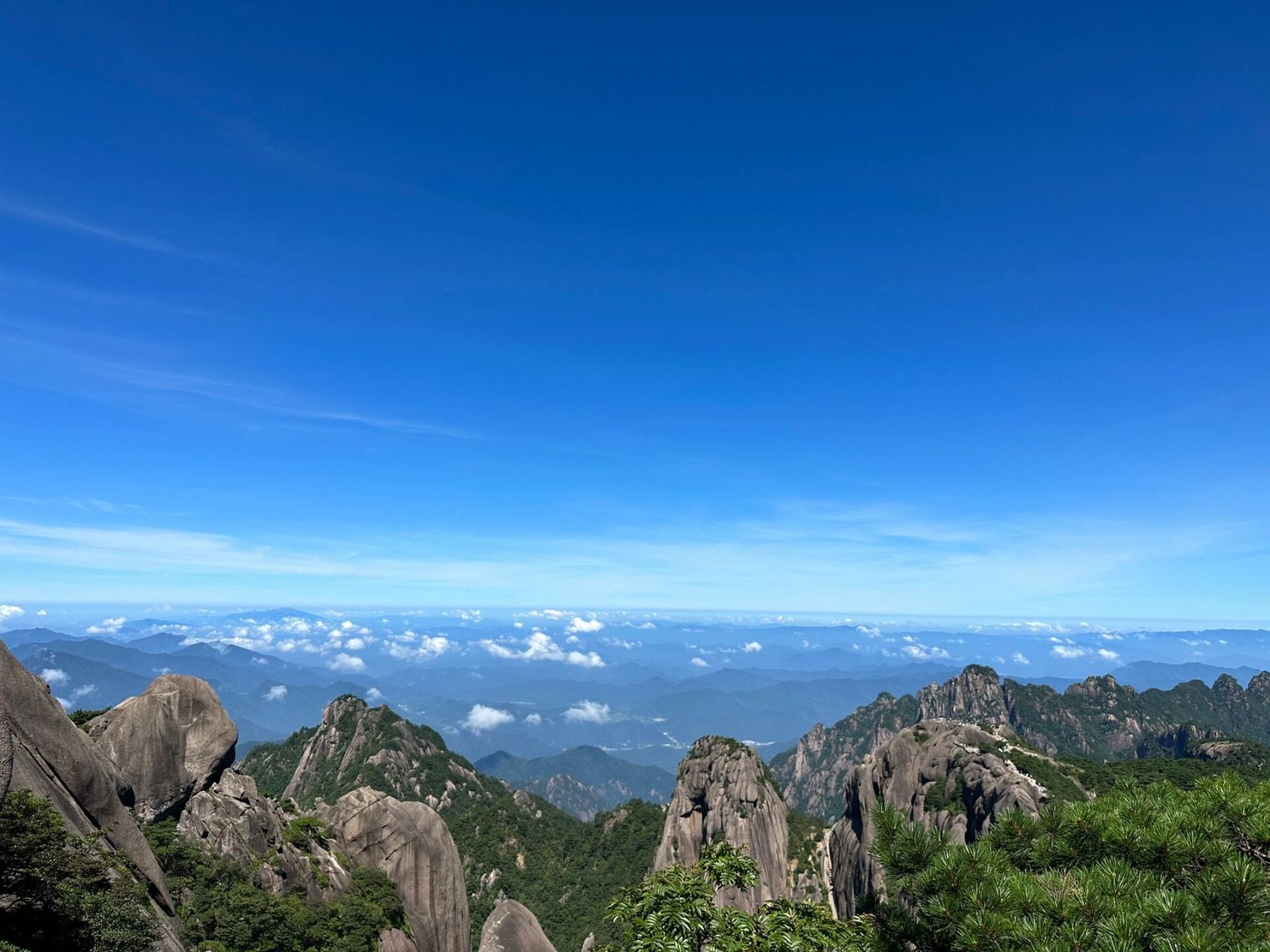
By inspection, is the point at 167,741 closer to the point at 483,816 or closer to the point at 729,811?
the point at 729,811

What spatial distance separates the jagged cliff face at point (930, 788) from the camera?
236 ft

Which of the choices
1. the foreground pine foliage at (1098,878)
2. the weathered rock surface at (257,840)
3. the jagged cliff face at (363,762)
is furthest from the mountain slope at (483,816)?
the foreground pine foliage at (1098,878)

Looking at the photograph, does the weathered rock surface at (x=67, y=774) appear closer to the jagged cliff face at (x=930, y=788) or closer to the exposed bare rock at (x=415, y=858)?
the exposed bare rock at (x=415, y=858)

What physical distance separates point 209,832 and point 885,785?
88.0 metres

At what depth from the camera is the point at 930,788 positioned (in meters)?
82.9

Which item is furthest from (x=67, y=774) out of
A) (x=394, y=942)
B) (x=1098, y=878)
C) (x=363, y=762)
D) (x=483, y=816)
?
(x=363, y=762)

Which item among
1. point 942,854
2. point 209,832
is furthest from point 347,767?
point 942,854

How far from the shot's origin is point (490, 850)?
124625 mm

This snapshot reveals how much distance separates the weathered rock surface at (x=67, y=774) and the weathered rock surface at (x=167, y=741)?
1205 centimetres

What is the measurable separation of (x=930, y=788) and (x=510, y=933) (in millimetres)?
69856

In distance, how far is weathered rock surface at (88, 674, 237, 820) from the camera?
139 ft

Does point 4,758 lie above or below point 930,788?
above

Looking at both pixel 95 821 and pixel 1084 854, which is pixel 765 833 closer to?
pixel 95 821

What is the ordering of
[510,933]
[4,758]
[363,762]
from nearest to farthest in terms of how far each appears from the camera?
[4,758] → [510,933] → [363,762]
